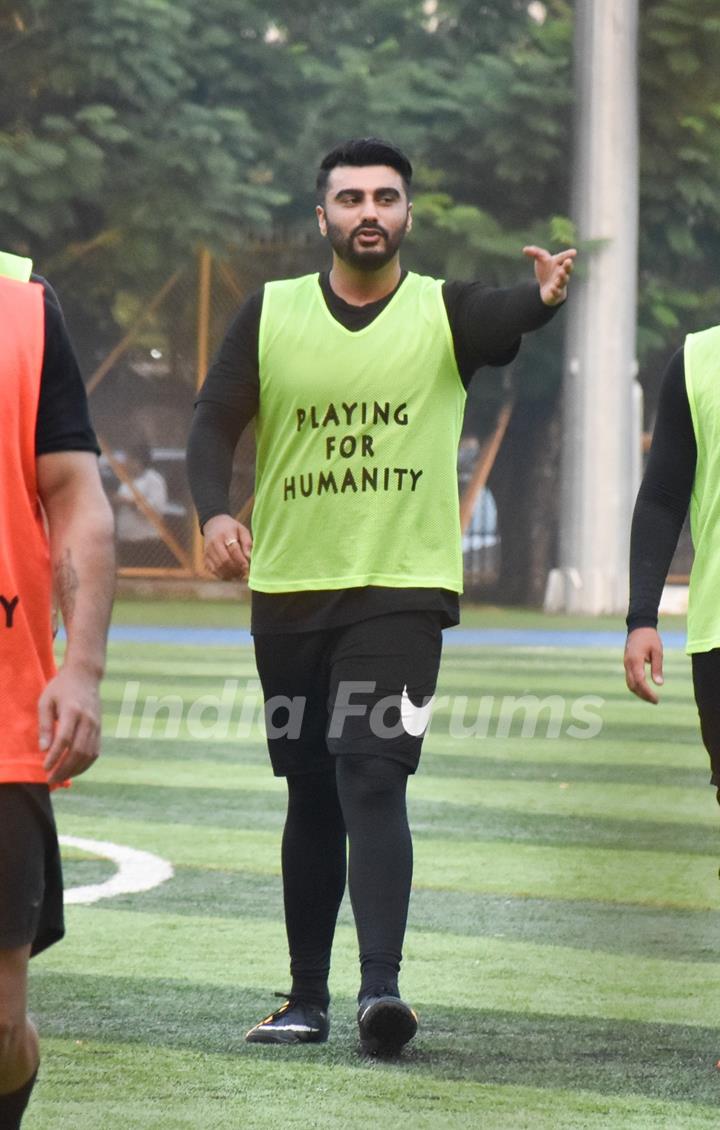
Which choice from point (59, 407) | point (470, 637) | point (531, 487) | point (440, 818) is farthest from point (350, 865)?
point (531, 487)

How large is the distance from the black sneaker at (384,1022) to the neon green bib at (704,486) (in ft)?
3.05

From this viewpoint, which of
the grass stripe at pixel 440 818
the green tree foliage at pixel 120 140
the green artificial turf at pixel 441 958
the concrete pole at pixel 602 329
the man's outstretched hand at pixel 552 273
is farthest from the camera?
the concrete pole at pixel 602 329

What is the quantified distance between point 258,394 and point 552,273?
30.5 inches

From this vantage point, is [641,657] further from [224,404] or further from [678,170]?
[678,170]

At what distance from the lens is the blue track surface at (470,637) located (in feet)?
66.1

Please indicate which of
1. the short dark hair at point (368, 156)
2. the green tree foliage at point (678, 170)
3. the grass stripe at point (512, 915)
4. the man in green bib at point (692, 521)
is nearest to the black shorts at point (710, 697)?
the man in green bib at point (692, 521)

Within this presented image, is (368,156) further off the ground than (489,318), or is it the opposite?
(368,156)

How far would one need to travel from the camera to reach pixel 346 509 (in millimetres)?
5051

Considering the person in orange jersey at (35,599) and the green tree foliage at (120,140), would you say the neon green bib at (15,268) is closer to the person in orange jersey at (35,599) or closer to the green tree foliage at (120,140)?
the person in orange jersey at (35,599)

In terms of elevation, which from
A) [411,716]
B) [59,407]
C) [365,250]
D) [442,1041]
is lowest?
[442,1041]

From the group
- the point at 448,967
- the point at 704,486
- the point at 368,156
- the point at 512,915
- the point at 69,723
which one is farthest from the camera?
the point at 512,915

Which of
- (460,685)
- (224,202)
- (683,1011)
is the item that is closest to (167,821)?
(683,1011)

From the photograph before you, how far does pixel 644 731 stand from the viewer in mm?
13078

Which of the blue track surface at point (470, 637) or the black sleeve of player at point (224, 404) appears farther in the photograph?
the blue track surface at point (470, 637)
